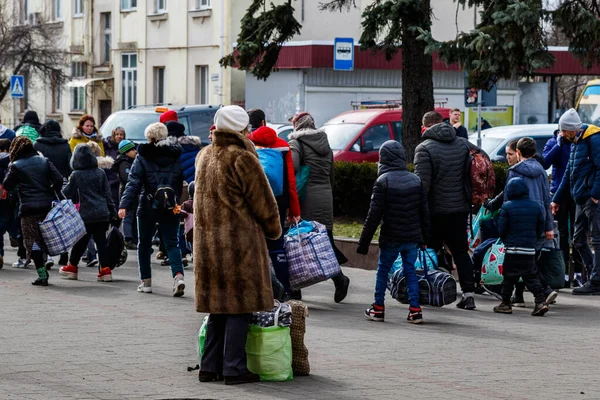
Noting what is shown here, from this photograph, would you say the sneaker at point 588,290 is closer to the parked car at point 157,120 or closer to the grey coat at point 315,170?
the grey coat at point 315,170

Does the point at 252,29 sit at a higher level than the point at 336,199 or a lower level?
higher

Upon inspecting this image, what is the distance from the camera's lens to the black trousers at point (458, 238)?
40.7 ft

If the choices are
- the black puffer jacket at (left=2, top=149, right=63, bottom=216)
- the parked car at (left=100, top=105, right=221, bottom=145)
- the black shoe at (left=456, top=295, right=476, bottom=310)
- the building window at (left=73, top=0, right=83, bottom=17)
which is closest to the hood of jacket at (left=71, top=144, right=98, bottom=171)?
the black puffer jacket at (left=2, top=149, right=63, bottom=216)

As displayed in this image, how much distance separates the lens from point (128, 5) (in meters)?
48.7

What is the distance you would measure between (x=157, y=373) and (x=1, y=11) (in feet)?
140

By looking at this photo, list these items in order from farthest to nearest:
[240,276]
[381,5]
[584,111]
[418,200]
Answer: [584,111], [381,5], [418,200], [240,276]

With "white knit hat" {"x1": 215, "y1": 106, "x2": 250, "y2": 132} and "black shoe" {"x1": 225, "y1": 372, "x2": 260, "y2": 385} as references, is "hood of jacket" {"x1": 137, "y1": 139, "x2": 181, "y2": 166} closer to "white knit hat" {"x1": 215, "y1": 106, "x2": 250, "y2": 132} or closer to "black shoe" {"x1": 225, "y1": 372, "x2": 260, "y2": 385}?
"white knit hat" {"x1": 215, "y1": 106, "x2": 250, "y2": 132}

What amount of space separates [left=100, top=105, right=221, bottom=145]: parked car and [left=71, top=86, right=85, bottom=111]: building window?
26344 millimetres

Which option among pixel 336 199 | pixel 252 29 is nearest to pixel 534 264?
pixel 336 199

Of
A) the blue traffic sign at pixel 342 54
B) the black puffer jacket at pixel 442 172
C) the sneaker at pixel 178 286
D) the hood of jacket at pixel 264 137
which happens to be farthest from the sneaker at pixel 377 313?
the blue traffic sign at pixel 342 54

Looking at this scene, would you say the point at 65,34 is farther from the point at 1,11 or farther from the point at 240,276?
the point at 240,276

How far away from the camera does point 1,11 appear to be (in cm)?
4916

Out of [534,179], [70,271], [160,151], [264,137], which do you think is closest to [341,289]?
[534,179]

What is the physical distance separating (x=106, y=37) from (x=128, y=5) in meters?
2.37
